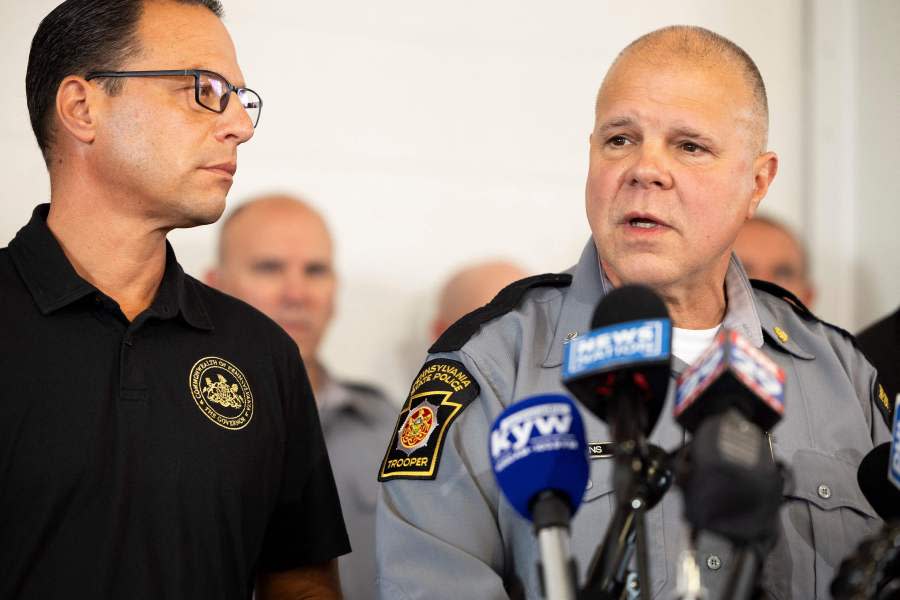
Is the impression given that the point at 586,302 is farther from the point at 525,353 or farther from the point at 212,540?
the point at 212,540

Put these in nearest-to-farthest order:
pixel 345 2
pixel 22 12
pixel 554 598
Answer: pixel 554 598 → pixel 22 12 → pixel 345 2

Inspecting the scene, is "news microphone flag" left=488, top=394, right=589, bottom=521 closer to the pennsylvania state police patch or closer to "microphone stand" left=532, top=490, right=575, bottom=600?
"microphone stand" left=532, top=490, right=575, bottom=600

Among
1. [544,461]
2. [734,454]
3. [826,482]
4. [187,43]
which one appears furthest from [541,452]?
[187,43]

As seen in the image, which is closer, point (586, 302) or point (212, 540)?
point (212, 540)

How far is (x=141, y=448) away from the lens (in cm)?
172

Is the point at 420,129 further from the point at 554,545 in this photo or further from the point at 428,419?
the point at 554,545

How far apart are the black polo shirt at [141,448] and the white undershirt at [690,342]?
67 centimetres

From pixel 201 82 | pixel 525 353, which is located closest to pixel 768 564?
pixel 525 353

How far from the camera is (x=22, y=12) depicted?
279 centimetres

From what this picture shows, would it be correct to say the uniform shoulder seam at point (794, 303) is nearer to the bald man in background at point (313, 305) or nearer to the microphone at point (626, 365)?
the microphone at point (626, 365)

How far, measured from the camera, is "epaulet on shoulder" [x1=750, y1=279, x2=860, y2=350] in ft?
6.87

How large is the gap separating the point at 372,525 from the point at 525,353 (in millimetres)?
1197

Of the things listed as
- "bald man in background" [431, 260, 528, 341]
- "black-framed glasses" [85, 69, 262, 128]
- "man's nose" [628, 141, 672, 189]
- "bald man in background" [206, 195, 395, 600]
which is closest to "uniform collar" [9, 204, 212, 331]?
"black-framed glasses" [85, 69, 262, 128]

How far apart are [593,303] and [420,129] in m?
1.37
